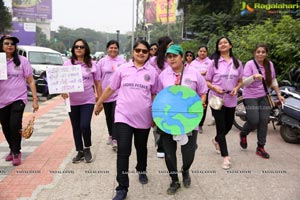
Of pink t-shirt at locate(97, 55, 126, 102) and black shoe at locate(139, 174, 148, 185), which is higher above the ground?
pink t-shirt at locate(97, 55, 126, 102)

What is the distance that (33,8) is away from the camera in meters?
57.4

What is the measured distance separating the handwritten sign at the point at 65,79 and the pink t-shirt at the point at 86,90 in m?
0.11

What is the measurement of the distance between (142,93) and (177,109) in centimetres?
39

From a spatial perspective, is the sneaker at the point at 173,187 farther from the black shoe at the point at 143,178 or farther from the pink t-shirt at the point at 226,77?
the pink t-shirt at the point at 226,77

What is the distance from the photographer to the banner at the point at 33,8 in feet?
185

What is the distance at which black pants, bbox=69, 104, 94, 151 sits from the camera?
4.91 metres

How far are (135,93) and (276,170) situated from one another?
7.45ft

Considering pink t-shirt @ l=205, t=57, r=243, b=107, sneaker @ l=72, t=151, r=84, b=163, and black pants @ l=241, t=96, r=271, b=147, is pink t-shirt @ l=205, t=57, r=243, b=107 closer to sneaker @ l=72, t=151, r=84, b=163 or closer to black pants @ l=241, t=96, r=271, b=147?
black pants @ l=241, t=96, r=271, b=147

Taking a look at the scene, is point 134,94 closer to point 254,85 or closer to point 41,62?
point 254,85

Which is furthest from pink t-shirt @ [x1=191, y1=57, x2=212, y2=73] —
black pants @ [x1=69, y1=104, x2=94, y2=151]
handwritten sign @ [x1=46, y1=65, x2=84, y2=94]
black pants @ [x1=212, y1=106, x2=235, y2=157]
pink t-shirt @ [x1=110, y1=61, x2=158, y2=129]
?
pink t-shirt @ [x1=110, y1=61, x2=158, y2=129]

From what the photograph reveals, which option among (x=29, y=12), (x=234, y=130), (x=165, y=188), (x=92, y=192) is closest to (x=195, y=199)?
(x=165, y=188)

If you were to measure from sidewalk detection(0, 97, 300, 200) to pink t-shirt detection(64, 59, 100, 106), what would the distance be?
0.87m

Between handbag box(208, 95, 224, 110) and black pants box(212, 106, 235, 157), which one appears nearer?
handbag box(208, 95, 224, 110)

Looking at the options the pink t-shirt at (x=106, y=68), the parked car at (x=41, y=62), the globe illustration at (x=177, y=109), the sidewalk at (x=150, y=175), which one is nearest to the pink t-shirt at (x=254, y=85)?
the sidewalk at (x=150, y=175)
